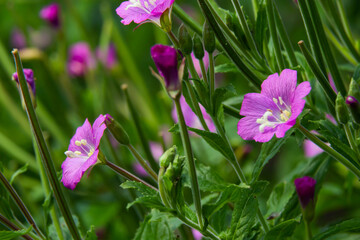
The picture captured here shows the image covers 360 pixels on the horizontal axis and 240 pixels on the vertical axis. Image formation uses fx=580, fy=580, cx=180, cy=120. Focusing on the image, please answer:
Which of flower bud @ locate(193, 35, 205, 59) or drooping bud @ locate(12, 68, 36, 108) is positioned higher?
drooping bud @ locate(12, 68, 36, 108)

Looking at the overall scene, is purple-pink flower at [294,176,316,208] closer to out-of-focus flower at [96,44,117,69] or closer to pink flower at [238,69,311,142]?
pink flower at [238,69,311,142]

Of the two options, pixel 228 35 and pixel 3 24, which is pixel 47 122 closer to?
pixel 228 35

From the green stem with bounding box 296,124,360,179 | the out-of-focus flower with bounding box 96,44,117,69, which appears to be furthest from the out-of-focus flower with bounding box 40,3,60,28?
the green stem with bounding box 296,124,360,179

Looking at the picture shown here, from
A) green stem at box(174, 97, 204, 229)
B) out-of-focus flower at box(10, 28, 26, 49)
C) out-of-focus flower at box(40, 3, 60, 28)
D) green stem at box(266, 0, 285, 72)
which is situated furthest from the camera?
out-of-focus flower at box(10, 28, 26, 49)

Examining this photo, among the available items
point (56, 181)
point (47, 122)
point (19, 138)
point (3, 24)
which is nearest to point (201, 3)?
point (56, 181)

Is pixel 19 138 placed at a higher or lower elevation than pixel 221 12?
lower

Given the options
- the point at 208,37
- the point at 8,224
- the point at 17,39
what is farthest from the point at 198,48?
the point at 17,39
